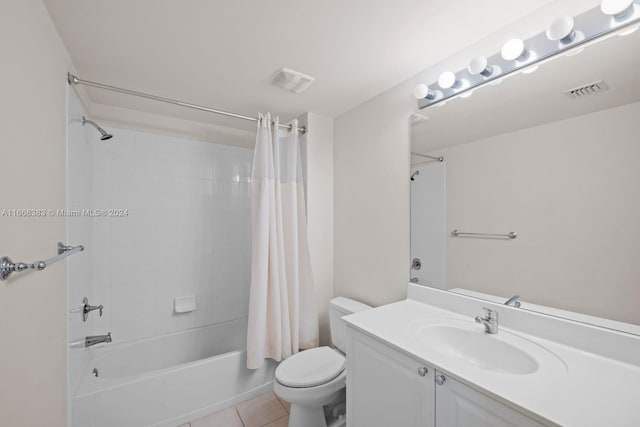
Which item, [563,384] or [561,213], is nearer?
[563,384]

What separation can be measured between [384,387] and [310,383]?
545 mm

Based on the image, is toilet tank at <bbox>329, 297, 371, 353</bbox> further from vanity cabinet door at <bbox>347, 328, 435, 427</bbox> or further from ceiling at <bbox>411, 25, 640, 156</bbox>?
ceiling at <bbox>411, 25, 640, 156</bbox>

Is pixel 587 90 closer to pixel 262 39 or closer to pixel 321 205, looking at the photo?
pixel 262 39

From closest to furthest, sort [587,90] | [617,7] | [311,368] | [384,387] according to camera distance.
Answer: [617,7] → [587,90] → [384,387] → [311,368]

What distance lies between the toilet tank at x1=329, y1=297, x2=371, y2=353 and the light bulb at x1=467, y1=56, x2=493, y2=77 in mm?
1541

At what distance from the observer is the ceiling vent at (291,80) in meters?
1.59

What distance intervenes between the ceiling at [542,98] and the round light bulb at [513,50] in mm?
112

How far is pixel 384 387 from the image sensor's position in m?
1.12

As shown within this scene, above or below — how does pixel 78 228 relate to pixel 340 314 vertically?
above

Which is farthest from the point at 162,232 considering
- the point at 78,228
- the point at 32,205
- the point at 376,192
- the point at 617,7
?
the point at 617,7

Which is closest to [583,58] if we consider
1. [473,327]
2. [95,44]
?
[473,327]

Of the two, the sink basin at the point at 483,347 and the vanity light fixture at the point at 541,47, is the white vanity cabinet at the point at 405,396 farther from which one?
the vanity light fixture at the point at 541,47

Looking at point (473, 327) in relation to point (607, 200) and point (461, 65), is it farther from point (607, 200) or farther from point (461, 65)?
point (461, 65)

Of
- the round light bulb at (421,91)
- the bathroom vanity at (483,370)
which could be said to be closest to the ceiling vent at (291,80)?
the round light bulb at (421,91)
